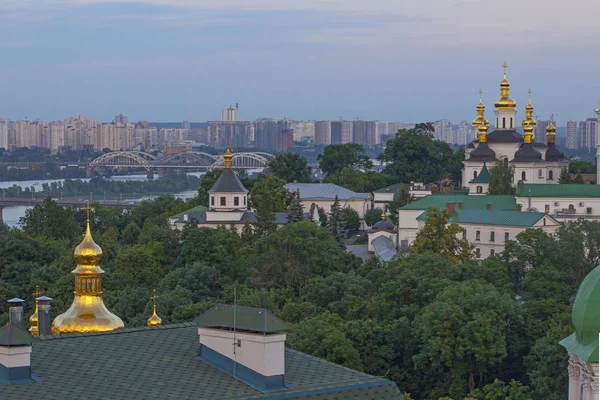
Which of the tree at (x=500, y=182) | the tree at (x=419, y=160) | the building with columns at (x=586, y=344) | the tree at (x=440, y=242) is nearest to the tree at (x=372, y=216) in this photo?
the tree at (x=500, y=182)

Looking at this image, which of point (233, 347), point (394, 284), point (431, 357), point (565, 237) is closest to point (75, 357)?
point (233, 347)

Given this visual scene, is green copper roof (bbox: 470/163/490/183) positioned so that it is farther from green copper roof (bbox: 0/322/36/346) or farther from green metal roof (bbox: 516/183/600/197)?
green copper roof (bbox: 0/322/36/346)

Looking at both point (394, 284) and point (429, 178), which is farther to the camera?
point (429, 178)

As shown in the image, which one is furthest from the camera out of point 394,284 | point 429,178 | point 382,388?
point 429,178

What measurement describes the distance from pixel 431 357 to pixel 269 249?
60.0 feet

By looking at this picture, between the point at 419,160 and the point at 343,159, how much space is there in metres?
9.78

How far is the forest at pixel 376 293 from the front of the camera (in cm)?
3834

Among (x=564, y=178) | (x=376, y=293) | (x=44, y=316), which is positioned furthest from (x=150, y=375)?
(x=564, y=178)

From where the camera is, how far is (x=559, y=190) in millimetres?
71750

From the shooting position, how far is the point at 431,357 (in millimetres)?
38281

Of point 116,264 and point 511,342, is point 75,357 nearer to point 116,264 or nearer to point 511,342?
point 511,342

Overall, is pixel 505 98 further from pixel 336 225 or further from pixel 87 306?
pixel 87 306

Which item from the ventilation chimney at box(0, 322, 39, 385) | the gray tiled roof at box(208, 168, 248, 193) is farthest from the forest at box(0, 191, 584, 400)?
the ventilation chimney at box(0, 322, 39, 385)

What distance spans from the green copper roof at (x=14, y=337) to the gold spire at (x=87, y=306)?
11.0 m
